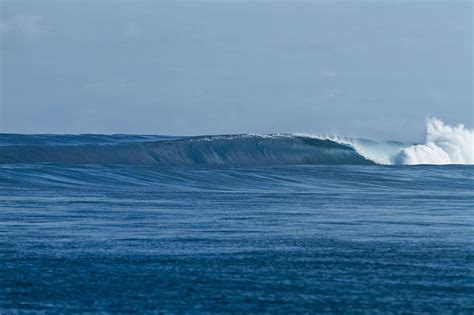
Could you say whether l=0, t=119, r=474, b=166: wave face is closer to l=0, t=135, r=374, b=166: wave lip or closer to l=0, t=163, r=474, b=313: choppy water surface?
l=0, t=135, r=374, b=166: wave lip

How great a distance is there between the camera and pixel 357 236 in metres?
20.2

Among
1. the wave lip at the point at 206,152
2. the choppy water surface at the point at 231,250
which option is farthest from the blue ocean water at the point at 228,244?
the wave lip at the point at 206,152

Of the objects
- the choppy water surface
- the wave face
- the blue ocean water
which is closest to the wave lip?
the wave face

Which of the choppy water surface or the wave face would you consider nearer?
the choppy water surface

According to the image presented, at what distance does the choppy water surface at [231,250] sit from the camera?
13.5 meters

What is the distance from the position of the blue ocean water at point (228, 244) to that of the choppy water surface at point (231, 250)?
3cm

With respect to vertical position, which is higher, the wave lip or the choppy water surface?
the wave lip

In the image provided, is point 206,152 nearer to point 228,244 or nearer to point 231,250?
point 228,244

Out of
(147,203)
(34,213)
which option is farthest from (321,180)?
(34,213)

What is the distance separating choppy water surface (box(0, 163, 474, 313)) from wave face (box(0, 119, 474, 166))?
1888cm

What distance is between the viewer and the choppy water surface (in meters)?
13.5

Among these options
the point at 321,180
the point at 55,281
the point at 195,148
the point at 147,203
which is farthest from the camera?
the point at 195,148

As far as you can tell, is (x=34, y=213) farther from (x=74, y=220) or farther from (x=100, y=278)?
(x=100, y=278)

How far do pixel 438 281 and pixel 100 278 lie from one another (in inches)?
195
